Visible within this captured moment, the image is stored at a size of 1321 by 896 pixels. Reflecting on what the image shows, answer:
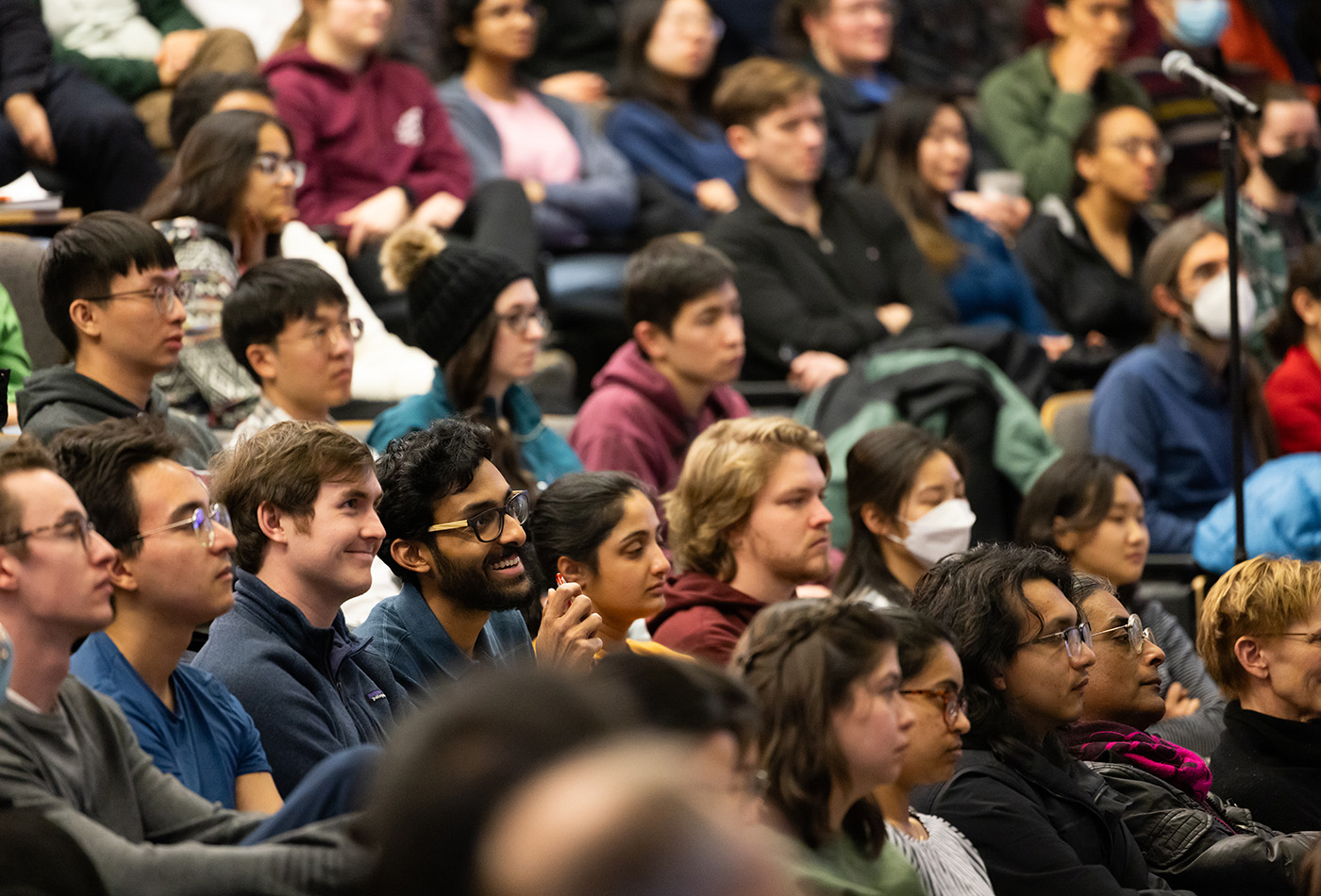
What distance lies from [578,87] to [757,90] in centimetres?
113

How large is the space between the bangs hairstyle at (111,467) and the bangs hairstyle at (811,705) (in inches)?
35.1

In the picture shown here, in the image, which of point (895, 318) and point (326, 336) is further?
point (895, 318)

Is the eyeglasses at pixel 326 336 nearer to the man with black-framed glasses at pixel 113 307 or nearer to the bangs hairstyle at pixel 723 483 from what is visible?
the man with black-framed glasses at pixel 113 307

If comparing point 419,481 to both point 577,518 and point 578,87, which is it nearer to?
point 577,518

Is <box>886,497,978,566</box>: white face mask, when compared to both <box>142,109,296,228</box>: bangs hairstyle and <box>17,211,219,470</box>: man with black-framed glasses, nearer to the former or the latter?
<box>17,211,219,470</box>: man with black-framed glasses

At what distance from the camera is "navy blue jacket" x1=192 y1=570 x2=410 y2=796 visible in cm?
256

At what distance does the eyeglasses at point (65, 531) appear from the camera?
2.13 meters

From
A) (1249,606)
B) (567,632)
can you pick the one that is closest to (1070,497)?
(1249,606)

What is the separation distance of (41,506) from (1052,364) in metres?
4.06

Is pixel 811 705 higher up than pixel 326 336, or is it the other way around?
pixel 811 705

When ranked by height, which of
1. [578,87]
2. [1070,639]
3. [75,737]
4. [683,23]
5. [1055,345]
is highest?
[75,737]

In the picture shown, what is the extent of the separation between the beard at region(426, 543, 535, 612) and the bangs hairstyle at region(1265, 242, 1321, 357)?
3.13 m

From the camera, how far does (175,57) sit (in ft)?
16.9

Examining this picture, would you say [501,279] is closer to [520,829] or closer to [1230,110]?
[1230,110]
